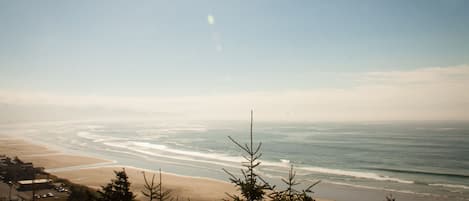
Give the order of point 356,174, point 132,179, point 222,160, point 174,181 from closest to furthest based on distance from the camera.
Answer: point 174,181 < point 132,179 < point 356,174 < point 222,160

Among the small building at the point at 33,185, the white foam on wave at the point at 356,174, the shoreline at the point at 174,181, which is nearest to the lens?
the shoreline at the point at 174,181

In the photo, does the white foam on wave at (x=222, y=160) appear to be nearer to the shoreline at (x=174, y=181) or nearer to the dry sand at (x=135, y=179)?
the shoreline at (x=174, y=181)

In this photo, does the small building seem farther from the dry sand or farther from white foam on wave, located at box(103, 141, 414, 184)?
white foam on wave, located at box(103, 141, 414, 184)

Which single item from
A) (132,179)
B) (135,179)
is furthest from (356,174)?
(132,179)

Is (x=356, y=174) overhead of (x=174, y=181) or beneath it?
overhead

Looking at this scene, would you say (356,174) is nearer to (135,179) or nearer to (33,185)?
(135,179)

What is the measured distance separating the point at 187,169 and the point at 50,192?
23448mm

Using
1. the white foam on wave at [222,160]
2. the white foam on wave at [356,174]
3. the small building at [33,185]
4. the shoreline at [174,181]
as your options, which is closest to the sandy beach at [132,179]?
the shoreline at [174,181]

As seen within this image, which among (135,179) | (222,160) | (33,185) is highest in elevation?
(33,185)

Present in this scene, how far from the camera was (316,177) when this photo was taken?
48000mm

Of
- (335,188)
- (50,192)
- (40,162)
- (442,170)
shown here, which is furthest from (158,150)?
(442,170)

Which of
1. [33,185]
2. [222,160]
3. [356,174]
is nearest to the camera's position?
[33,185]

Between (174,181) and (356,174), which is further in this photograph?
(356,174)

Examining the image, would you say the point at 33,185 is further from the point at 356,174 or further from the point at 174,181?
the point at 356,174
